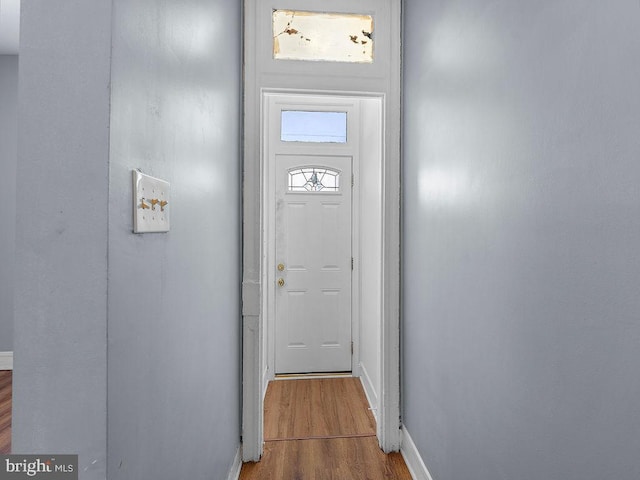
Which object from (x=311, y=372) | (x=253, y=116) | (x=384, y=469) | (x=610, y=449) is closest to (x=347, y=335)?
(x=311, y=372)

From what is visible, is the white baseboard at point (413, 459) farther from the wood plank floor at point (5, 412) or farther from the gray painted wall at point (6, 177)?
the gray painted wall at point (6, 177)

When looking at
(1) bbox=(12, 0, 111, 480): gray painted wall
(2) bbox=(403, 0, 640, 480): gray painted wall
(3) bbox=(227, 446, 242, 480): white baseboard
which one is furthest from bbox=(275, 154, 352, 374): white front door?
(1) bbox=(12, 0, 111, 480): gray painted wall

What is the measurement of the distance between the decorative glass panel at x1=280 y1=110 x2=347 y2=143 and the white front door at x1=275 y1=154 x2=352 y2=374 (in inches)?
7.9

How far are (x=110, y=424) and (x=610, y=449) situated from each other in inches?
41.7

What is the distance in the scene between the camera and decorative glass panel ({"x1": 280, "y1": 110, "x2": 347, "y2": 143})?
10.8 feet

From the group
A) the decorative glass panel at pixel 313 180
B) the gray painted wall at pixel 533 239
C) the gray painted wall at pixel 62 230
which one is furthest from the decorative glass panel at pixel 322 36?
the gray painted wall at pixel 62 230

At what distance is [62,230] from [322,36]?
201 centimetres

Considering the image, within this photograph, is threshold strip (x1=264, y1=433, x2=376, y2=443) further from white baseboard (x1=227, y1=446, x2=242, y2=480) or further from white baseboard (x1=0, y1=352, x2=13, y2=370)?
white baseboard (x1=0, y1=352, x2=13, y2=370)

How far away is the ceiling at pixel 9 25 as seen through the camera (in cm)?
259

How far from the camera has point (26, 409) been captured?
677 millimetres

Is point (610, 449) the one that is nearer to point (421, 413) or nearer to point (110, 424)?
point (110, 424)

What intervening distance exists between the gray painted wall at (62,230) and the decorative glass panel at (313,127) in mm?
2648

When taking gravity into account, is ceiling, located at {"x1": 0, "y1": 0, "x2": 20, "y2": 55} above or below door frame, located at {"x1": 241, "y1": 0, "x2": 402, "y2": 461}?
above

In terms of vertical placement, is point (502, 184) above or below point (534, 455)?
above
